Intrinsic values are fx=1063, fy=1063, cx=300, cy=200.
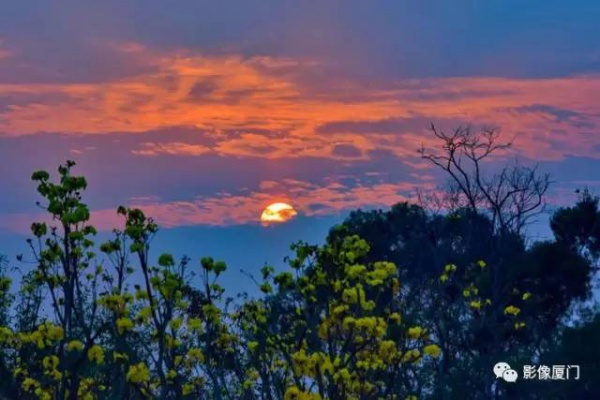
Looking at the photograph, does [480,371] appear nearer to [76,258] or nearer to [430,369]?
[430,369]

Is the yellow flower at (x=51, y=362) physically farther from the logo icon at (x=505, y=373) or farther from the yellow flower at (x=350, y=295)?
the logo icon at (x=505, y=373)

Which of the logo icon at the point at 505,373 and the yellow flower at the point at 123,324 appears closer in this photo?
the yellow flower at the point at 123,324

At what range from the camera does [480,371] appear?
2966cm

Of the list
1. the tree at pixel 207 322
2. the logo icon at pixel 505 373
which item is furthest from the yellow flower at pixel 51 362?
the logo icon at pixel 505 373

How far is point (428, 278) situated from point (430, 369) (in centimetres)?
599

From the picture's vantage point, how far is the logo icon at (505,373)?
92.4ft

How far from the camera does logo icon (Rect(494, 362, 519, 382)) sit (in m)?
28.2

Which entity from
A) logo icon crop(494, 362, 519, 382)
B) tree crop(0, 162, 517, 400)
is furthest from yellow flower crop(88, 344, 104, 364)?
logo icon crop(494, 362, 519, 382)

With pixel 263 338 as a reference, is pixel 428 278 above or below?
above

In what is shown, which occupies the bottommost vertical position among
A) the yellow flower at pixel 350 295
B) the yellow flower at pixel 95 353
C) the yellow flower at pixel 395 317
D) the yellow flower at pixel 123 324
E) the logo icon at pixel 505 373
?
the yellow flower at pixel 95 353

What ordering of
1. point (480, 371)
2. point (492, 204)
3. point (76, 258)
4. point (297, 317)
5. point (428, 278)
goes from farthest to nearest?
point (428, 278) → point (492, 204) → point (480, 371) → point (297, 317) → point (76, 258)

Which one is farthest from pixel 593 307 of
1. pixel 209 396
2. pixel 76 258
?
pixel 76 258

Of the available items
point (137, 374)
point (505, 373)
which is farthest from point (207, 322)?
point (505, 373)

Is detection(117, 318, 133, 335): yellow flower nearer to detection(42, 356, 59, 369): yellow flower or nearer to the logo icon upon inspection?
detection(42, 356, 59, 369): yellow flower
